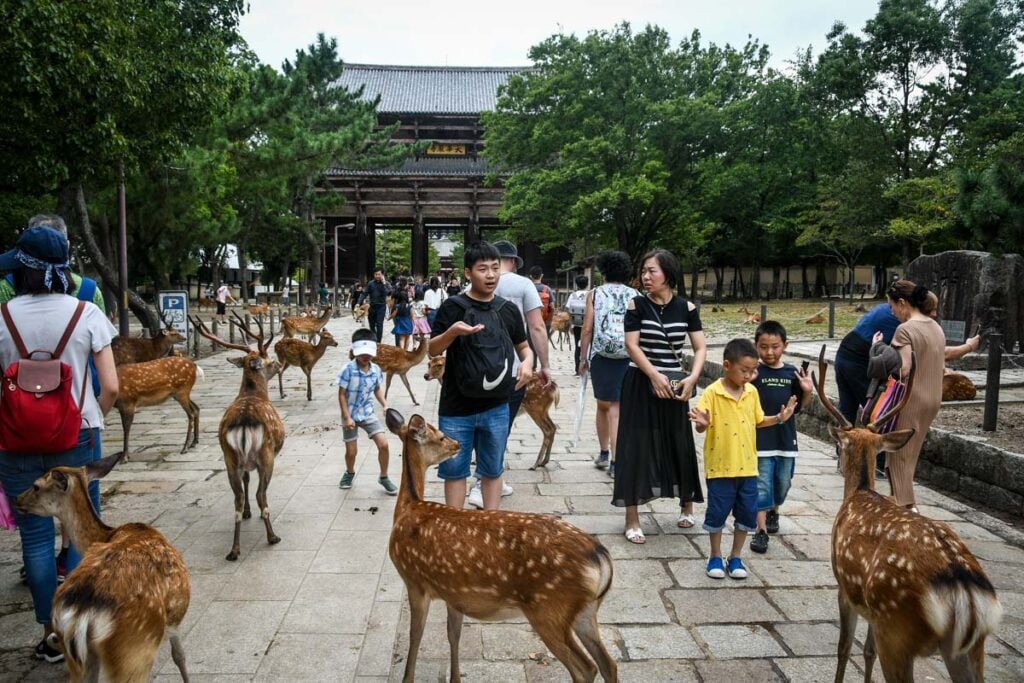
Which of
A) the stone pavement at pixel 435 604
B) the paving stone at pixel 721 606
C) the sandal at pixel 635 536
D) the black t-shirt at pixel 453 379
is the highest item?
the black t-shirt at pixel 453 379

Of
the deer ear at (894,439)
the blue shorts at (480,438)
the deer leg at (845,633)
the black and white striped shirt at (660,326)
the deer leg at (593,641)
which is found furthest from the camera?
the black and white striped shirt at (660,326)

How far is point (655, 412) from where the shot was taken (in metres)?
4.31

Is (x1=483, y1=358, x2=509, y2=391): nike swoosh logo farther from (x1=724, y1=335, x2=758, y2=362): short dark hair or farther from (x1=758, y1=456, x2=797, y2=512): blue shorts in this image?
(x1=758, y1=456, x2=797, y2=512): blue shorts

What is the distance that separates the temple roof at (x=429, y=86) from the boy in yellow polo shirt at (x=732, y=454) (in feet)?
121

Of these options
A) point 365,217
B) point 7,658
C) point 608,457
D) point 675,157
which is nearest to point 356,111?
point 365,217

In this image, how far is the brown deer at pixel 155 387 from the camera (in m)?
6.72

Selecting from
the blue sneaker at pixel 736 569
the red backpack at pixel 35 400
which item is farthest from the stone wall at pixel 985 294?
the red backpack at pixel 35 400

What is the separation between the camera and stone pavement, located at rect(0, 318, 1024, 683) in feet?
9.85

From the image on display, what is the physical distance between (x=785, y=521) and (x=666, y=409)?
127cm

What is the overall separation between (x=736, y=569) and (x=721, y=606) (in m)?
0.37

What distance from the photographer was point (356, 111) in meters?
28.6

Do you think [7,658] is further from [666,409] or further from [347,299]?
[347,299]

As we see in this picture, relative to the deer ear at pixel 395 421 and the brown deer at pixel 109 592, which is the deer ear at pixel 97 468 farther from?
the deer ear at pixel 395 421

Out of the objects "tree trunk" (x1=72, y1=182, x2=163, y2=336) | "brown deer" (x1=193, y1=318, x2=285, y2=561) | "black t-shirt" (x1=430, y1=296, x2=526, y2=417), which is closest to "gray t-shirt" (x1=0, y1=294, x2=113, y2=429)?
"brown deer" (x1=193, y1=318, x2=285, y2=561)
